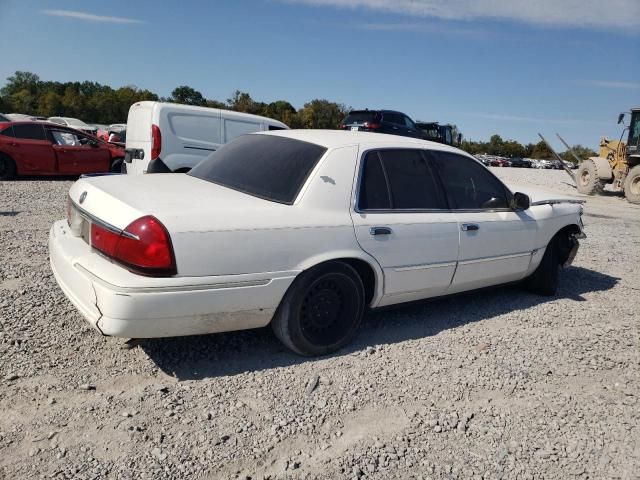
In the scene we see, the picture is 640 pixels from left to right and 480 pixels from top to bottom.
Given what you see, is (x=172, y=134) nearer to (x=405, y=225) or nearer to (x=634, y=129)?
(x=405, y=225)

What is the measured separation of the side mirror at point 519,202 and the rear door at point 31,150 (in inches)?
432

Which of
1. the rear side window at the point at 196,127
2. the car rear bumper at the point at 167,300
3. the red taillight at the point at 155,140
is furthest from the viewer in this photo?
the rear side window at the point at 196,127

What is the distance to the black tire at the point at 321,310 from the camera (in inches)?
128

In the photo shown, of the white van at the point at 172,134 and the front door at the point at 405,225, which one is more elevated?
the white van at the point at 172,134

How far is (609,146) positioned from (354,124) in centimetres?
956

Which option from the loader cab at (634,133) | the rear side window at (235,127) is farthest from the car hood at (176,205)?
the loader cab at (634,133)

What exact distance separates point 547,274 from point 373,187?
8.23 feet

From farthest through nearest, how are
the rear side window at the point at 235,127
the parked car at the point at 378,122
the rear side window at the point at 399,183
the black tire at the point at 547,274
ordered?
the parked car at the point at 378,122 → the rear side window at the point at 235,127 → the black tire at the point at 547,274 → the rear side window at the point at 399,183

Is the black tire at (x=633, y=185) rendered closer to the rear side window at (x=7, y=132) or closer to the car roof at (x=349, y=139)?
the car roof at (x=349, y=139)

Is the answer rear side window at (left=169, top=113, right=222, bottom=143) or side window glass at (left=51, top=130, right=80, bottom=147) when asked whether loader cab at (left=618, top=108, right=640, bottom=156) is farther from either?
side window glass at (left=51, top=130, right=80, bottom=147)

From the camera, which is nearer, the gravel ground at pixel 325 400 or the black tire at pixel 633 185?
the gravel ground at pixel 325 400

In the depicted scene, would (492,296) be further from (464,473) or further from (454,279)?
(464,473)

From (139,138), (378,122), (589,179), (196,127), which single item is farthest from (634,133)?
(139,138)

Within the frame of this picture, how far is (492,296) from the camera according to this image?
5.15 meters
